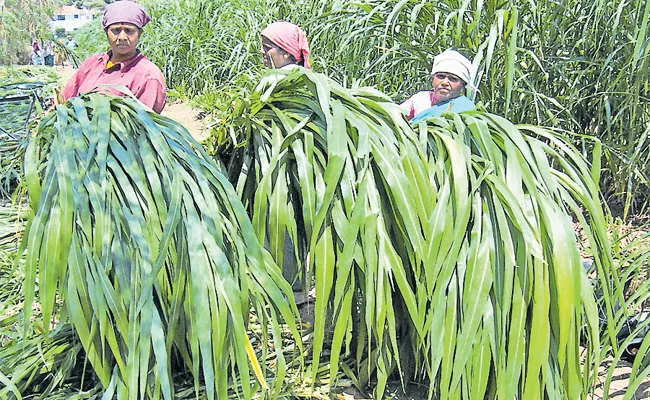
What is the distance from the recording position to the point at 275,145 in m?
1.81

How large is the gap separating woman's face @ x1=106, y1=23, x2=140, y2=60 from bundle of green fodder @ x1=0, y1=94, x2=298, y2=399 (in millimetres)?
1014

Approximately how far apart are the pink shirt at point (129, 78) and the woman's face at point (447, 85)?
3.54 ft

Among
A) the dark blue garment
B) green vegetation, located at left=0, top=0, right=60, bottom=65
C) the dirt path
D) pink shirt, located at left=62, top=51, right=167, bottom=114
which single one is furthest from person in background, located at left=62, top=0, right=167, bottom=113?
green vegetation, located at left=0, top=0, right=60, bottom=65

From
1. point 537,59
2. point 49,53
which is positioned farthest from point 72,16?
point 537,59

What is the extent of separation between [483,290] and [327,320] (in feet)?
1.67

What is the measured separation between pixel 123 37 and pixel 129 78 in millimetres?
157

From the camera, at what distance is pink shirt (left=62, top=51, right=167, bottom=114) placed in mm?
2635

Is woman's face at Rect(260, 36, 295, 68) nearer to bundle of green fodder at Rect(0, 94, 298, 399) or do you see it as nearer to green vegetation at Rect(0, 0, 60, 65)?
bundle of green fodder at Rect(0, 94, 298, 399)

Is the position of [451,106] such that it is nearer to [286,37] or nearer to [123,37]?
[286,37]

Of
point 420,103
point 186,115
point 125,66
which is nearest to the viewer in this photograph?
point 125,66

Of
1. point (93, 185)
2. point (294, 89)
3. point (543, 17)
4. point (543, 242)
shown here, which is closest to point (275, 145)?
point (294, 89)

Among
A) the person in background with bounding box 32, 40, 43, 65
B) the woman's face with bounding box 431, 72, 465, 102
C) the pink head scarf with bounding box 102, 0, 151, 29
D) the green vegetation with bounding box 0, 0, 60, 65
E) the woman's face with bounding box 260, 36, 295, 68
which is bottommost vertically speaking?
the woman's face with bounding box 431, 72, 465, 102

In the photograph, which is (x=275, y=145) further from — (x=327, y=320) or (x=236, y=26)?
(x=236, y=26)

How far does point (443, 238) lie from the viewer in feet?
5.46
